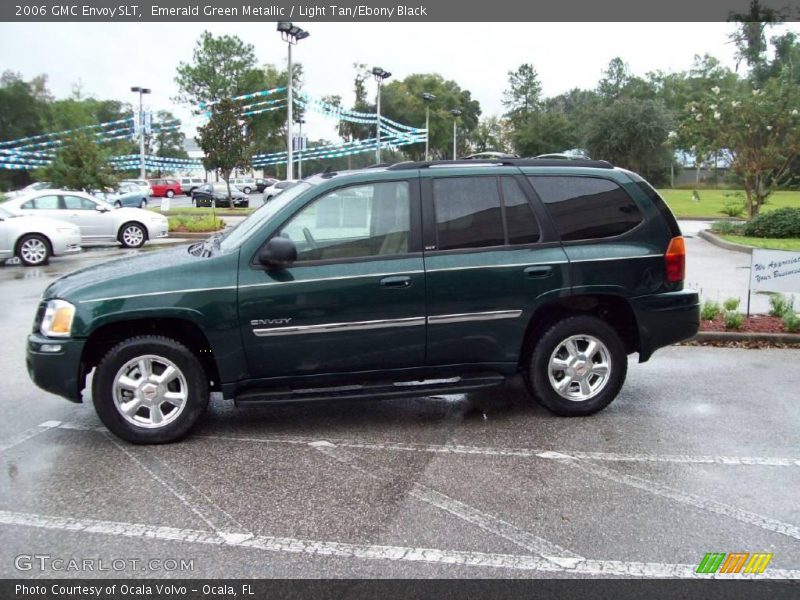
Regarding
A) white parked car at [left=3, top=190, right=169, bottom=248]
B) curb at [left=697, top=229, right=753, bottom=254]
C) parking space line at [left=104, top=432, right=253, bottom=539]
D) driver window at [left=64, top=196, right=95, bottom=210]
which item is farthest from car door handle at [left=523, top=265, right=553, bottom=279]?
driver window at [left=64, top=196, right=95, bottom=210]

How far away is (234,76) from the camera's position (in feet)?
245

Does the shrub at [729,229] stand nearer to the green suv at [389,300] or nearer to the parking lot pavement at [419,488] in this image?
the parking lot pavement at [419,488]

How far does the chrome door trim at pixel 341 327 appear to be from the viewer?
193 inches

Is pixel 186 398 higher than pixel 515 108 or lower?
lower

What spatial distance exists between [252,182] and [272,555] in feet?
197

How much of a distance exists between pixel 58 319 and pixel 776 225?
60.3 feet

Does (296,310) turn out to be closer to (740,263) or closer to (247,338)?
(247,338)

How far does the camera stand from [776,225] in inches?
728

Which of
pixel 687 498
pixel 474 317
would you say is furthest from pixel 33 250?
pixel 687 498

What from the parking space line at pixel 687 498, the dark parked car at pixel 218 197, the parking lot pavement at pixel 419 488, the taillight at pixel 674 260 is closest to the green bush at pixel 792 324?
the parking lot pavement at pixel 419 488

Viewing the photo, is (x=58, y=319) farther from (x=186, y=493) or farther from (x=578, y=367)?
(x=578, y=367)

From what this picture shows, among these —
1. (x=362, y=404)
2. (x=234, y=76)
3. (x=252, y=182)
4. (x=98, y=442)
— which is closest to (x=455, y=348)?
(x=362, y=404)

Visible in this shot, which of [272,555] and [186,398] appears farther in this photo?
[186,398]

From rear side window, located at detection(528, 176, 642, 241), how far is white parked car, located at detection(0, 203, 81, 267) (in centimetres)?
1254
